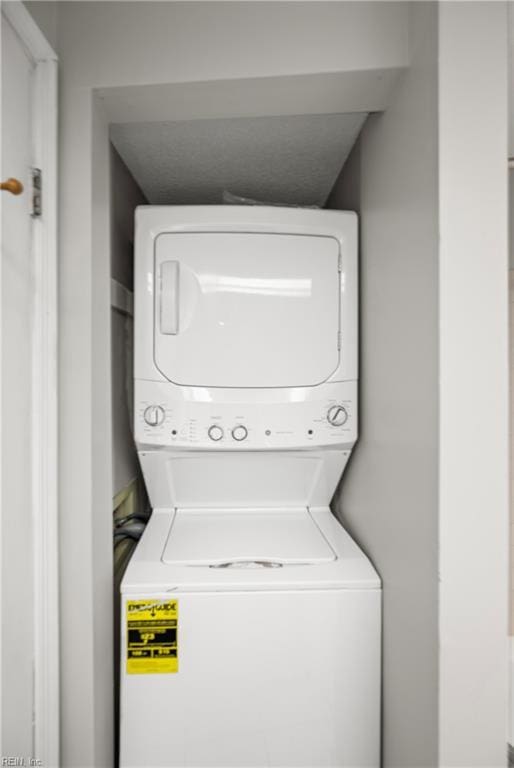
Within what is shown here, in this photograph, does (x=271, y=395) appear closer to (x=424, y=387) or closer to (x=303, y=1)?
(x=424, y=387)

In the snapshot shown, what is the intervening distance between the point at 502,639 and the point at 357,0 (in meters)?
1.62

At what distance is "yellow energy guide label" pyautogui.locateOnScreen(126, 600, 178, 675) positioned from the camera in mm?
1257

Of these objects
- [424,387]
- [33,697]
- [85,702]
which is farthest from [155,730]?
[424,387]

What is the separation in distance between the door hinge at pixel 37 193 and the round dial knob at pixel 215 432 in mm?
845

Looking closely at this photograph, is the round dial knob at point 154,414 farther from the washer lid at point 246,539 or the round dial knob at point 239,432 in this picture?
the washer lid at point 246,539

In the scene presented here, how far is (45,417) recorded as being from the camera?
3.76 feet

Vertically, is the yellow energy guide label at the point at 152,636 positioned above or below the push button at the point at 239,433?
below

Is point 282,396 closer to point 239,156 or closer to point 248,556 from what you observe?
point 248,556

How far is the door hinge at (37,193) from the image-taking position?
112cm

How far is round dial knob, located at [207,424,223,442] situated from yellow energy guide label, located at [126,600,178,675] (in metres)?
0.54

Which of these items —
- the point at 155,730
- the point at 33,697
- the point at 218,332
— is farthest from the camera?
the point at 218,332

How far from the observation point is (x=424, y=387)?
→ 42.9 inches

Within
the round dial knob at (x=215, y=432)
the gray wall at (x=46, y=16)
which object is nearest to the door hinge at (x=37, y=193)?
the gray wall at (x=46, y=16)

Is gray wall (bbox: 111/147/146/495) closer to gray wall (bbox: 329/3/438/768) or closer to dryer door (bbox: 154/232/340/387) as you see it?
dryer door (bbox: 154/232/340/387)
